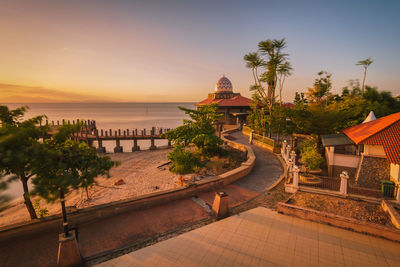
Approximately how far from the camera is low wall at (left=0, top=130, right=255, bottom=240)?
7.32 metres

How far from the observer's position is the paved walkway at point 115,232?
6582mm

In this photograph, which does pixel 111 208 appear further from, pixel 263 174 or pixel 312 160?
pixel 312 160

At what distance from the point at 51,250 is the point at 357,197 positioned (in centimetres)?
1413

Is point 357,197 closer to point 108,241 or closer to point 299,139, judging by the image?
point 108,241

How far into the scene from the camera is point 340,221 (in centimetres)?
820

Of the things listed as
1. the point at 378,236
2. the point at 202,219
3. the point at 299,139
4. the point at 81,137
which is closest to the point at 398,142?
the point at 378,236

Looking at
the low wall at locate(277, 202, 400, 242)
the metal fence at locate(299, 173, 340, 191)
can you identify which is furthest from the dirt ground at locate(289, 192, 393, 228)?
the metal fence at locate(299, 173, 340, 191)

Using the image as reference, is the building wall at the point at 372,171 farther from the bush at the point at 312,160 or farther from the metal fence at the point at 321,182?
the bush at the point at 312,160

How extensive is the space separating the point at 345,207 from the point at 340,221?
1881 millimetres

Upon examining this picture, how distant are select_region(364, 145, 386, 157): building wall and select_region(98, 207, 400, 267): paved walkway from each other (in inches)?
269

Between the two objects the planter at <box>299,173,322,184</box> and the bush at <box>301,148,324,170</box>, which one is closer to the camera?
the planter at <box>299,173,322,184</box>

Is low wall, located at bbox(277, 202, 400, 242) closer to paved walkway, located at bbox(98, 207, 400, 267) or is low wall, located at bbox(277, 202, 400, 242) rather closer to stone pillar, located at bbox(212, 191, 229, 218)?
paved walkway, located at bbox(98, 207, 400, 267)

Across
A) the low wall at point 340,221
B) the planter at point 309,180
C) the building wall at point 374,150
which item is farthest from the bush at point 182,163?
the building wall at point 374,150

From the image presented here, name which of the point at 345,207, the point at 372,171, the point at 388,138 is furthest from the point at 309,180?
the point at 388,138
